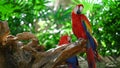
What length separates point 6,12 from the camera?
270cm

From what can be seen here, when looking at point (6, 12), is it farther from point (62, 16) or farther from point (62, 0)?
point (62, 0)

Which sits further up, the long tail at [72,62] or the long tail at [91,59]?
the long tail at [91,59]

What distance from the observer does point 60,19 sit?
3029 millimetres

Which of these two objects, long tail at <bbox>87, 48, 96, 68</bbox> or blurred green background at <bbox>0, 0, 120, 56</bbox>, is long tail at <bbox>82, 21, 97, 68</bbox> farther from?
blurred green background at <bbox>0, 0, 120, 56</bbox>

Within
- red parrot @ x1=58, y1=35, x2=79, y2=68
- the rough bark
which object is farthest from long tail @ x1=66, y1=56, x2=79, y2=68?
the rough bark

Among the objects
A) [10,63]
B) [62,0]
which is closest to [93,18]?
[10,63]

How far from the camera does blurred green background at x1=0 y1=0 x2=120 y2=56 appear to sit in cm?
277

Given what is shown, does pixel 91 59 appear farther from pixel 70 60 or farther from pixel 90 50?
pixel 70 60

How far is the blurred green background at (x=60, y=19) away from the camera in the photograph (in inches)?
109

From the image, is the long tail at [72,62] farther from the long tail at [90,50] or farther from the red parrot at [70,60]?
the long tail at [90,50]

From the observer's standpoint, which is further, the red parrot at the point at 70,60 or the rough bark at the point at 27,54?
the red parrot at the point at 70,60

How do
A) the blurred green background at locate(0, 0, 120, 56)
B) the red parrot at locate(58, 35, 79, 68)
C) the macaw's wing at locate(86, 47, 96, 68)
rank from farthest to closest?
the blurred green background at locate(0, 0, 120, 56), the red parrot at locate(58, 35, 79, 68), the macaw's wing at locate(86, 47, 96, 68)

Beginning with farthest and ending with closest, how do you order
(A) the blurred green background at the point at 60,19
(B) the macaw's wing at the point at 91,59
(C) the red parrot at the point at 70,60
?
(A) the blurred green background at the point at 60,19, (C) the red parrot at the point at 70,60, (B) the macaw's wing at the point at 91,59

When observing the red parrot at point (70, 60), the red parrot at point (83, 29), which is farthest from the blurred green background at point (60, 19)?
the red parrot at point (83, 29)
